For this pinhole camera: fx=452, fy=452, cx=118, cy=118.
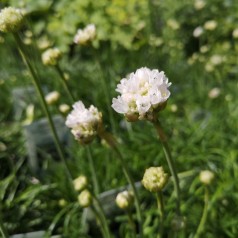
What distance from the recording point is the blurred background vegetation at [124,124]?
186cm

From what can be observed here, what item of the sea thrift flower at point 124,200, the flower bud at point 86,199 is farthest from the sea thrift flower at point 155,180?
the flower bud at point 86,199

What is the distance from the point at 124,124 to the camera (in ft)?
8.06

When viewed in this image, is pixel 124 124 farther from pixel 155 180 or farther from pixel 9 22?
pixel 155 180

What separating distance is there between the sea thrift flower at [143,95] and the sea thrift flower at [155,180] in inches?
7.4

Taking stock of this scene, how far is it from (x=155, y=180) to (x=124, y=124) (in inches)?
51.6

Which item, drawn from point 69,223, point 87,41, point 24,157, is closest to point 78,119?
point 87,41

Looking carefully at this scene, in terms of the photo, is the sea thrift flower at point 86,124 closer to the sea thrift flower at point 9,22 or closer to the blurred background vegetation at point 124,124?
the sea thrift flower at point 9,22

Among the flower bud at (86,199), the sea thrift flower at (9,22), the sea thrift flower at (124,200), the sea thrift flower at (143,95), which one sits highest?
the sea thrift flower at (9,22)

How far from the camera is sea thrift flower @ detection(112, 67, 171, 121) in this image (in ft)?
3.38

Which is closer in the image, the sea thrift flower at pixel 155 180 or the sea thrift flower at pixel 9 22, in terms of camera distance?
the sea thrift flower at pixel 155 180

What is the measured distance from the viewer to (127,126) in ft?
7.78

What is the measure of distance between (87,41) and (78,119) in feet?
2.08

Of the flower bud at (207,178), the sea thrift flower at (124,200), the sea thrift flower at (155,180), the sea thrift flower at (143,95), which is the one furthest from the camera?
the flower bud at (207,178)

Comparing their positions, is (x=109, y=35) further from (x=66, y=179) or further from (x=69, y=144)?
(x=66, y=179)
